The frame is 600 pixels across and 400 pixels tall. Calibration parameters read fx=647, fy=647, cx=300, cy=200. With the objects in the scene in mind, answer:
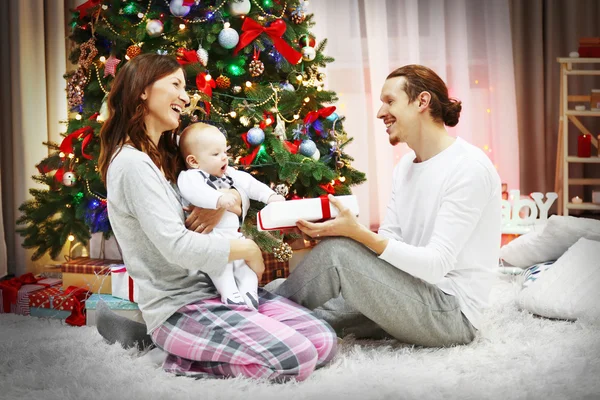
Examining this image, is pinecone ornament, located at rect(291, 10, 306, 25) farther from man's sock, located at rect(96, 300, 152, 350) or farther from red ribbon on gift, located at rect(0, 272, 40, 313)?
red ribbon on gift, located at rect(0, 272, 40, 313)

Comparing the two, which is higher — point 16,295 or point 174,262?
point 174,262

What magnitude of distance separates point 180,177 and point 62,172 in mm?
1150

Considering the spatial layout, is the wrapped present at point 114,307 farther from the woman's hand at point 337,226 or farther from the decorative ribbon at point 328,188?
the decorative ribbon at point 328,188

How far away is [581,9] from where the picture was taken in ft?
14.6

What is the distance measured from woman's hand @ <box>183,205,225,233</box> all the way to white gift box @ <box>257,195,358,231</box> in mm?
135

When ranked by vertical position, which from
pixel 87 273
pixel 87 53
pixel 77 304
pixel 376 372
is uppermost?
pixel 87 53

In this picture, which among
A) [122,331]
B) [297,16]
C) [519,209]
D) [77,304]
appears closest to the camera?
[122,331]

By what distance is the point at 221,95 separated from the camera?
276cm

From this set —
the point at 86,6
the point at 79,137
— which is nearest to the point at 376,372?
the point at 79,137

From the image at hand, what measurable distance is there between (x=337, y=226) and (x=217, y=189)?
1.20 feet

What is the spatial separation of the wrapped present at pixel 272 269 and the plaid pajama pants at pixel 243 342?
1083 millimetres

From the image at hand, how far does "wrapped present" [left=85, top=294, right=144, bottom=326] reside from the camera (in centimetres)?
236

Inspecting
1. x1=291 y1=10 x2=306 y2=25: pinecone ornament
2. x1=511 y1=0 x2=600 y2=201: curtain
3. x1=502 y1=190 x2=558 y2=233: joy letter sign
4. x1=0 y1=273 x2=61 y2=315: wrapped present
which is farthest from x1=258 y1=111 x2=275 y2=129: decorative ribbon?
x1=511 y1=0 x2=600 y2=201: curtain

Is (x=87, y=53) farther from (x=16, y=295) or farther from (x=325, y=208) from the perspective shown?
(x=325, y=208)
